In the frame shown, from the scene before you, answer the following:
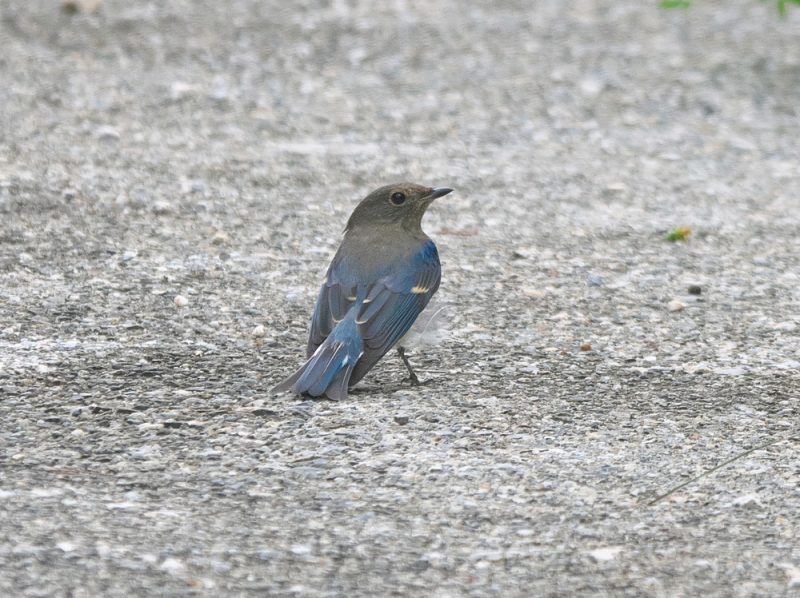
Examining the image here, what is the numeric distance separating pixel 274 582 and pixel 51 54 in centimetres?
661

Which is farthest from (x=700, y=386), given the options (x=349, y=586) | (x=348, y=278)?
(x=349, y=586)

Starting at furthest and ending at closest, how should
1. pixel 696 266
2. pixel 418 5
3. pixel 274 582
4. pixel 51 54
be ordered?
pixel 418 5 → pixel 51 54 → pixel 696 266 → pixel 274 582

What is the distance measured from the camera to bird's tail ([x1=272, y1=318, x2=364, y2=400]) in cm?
506

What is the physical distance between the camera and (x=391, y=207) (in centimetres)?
601

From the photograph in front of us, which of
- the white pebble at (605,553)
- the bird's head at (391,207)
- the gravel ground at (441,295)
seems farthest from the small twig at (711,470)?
the bird's head at (391,207)

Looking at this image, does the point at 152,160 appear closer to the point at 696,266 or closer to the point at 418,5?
the point at 696,266

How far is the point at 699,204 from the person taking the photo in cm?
784

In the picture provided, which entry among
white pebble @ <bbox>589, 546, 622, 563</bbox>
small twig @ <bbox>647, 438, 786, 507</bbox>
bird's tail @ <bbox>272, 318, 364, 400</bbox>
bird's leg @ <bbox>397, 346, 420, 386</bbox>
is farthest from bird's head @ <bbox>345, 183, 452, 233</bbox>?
white pebble @ <bbox>589, 546, 622, 563</bbox>

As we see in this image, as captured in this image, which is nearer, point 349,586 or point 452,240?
point 349,586

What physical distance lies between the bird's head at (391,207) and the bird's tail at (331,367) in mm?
890

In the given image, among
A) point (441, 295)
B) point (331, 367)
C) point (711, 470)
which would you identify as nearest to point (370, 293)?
point (331, 367)

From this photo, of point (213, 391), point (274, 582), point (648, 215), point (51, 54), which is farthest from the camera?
point (51, 54)

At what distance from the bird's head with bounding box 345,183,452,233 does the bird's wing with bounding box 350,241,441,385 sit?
0.89ft

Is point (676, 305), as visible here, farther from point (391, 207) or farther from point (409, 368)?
point (409, 368)
